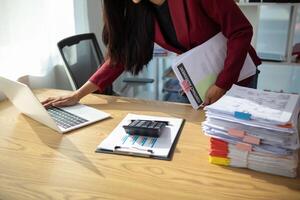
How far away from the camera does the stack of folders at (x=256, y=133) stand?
0.81 meters

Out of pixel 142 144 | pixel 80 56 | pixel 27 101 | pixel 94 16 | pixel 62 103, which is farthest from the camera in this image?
pixel 94 16

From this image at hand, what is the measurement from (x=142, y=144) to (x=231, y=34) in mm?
557

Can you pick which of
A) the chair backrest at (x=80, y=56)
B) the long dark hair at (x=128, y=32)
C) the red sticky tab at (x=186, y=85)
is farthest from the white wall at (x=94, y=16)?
the red sticky tab at (x=186, y=85)

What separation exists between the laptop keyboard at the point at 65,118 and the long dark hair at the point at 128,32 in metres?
0.32

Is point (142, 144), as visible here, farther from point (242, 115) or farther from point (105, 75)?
point (105, 75)

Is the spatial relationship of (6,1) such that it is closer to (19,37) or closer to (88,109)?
(19,37)

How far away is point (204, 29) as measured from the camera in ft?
Result: 4.31

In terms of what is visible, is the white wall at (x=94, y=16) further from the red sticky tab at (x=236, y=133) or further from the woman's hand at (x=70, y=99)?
the red sticky tab at (x=236, y=133)

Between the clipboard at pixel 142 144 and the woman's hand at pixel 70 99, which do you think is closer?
the clipboard at pixel 142 144

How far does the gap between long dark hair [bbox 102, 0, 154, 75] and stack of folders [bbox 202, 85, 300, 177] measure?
601mm

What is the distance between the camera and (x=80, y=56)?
1861 mm

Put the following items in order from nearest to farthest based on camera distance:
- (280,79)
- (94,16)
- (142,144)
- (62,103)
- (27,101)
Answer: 1. (142,144)
2. (27,101)
3. (62,103)
4. (94,16)
5. (280,79)

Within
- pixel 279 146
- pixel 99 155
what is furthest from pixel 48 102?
pixel 279 146

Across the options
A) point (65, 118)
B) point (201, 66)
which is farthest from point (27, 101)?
point (201, 66)
